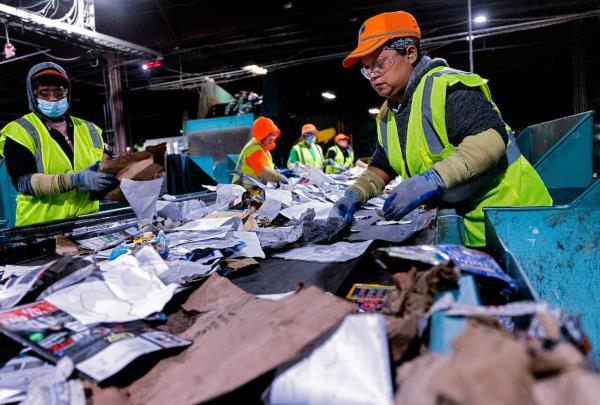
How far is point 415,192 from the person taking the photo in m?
1.47

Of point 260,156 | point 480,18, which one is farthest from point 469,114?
point 480,18

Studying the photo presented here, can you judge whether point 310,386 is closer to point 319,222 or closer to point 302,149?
point 319,222

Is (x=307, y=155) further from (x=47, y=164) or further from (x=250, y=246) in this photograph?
(x=250, y=246)

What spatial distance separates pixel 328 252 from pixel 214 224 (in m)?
0.63

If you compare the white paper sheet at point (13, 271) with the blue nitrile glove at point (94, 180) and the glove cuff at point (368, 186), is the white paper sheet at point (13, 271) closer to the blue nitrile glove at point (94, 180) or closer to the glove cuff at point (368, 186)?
the blue nitrile glove at point (94, 180)

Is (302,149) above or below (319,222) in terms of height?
above

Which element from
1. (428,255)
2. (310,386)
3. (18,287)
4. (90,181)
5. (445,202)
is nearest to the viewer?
(310,386)

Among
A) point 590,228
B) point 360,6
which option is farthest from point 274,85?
point 590,228

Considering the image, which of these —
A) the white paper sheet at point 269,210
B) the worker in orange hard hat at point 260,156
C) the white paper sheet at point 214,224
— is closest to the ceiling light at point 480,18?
the worker in orange hard hat at point 260,156

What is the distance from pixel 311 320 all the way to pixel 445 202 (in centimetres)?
129

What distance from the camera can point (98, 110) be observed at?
17469mm

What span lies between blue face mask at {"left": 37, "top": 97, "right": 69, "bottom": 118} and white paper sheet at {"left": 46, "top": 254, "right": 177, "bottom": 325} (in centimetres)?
198

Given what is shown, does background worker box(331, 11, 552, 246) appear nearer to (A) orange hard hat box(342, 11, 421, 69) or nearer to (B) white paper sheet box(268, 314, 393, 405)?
(A) orange hard hat box(342, 11, 421, 69)

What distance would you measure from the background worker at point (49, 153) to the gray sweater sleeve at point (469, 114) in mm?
1842
